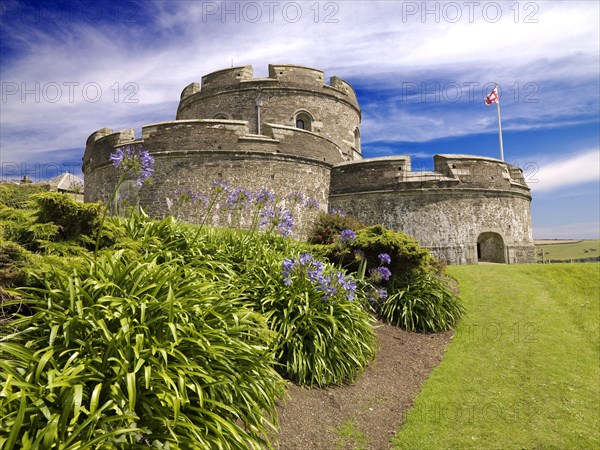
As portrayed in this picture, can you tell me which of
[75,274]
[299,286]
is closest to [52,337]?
[75,274]

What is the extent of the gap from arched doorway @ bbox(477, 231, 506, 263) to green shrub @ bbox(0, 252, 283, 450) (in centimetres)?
1560

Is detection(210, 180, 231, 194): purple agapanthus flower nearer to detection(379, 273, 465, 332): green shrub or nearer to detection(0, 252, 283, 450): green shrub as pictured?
detection(0, 252, 283, 450): green shrub

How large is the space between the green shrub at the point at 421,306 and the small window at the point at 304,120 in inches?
531

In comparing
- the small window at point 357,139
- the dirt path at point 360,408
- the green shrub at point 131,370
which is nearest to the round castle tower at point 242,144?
the small window at point 357,139

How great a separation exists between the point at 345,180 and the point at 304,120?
579 centimetres

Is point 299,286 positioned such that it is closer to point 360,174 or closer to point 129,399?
point 129,399

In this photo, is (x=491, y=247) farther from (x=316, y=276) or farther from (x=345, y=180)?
(x=316, y=276)

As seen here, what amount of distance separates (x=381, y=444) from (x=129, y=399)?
319 centimetres

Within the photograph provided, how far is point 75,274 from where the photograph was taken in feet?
14.5

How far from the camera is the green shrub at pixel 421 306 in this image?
9.12 metres

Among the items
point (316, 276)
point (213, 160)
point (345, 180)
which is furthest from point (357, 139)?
point (316, 276)

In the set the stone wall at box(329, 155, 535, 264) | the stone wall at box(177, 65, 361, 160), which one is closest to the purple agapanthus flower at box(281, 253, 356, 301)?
the stone wall at box(329, 155, 535, 264)

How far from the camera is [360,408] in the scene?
5531 millimetres

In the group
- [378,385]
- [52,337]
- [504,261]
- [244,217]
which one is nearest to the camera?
[52,337]
